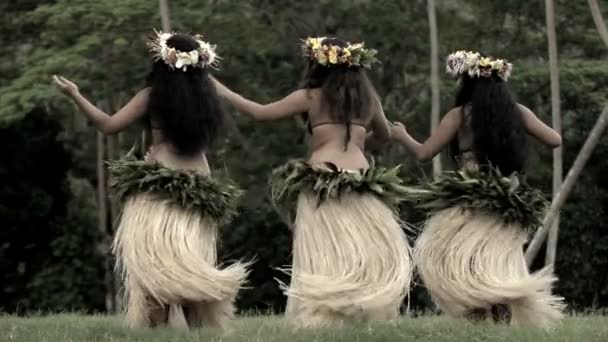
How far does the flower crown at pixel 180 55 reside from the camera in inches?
311

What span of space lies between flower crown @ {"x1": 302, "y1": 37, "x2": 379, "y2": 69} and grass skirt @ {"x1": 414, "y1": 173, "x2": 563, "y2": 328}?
0.85 meters

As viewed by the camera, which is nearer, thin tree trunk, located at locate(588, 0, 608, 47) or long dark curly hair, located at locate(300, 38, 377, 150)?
long dark curly hair, located at locate(300, 38, 377, 150)

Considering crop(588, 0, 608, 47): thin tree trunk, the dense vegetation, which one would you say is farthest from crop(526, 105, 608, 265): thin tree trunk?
the dense vegetation

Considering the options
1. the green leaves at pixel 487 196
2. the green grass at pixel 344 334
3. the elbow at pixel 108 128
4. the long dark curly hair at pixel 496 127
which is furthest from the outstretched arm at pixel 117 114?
the long dark curly hair at pixel 496 127

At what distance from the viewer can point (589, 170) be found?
64.7 feet

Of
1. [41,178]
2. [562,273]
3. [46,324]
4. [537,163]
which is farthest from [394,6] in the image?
[46,324]

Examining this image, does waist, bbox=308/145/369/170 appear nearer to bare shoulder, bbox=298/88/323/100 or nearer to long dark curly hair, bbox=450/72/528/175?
bare shoulder, bbox=298/88/323/100

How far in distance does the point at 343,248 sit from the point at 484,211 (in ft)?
3.04

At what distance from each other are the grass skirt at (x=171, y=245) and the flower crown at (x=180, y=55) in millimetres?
611

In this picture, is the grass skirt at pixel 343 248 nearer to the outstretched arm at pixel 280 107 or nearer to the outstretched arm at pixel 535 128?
the outstretched arm at pixel 280 107

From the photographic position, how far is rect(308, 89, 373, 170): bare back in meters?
7.95

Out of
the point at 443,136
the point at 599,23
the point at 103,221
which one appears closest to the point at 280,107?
the point at 443,136

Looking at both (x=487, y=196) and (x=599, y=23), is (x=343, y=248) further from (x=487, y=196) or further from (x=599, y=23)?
(x=599, y=23)

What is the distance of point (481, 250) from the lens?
7.92 m
